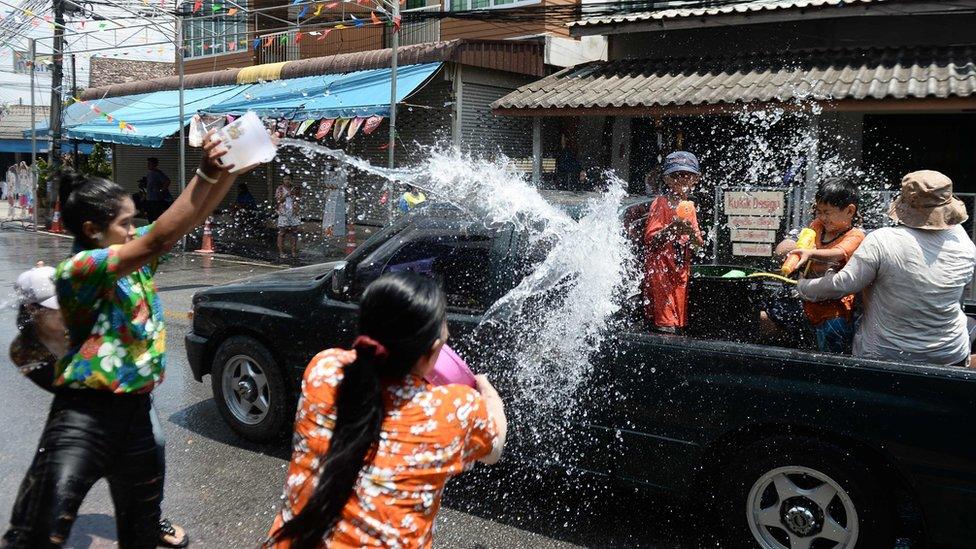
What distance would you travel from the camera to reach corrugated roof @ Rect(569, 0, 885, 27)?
11.0 meters

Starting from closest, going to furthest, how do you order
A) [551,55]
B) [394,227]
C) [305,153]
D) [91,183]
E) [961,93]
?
[91,183]
[394,227]
[961,93]
[551,55]
[305,153]

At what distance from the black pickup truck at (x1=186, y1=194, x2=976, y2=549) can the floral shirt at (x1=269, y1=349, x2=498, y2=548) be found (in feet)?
6.19

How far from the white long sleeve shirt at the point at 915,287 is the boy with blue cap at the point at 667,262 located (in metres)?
0.97

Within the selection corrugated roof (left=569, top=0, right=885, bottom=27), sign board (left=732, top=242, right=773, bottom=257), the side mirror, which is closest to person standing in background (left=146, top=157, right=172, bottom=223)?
corrugated roof (left=569, top=0, right=885, bottom=27)

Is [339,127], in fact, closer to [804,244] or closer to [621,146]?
[621,146]

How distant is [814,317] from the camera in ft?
13.6

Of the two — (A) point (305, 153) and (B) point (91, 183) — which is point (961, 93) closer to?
(B) point (91, 183)

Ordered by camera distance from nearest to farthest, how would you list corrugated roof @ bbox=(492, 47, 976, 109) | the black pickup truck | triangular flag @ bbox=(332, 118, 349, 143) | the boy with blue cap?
the black pickup truck, the boy with blue cap, corrugated roof @ bbox=(492, 47, 976, 109), triangular flag @ bbox=(332, 118, 349, 143)

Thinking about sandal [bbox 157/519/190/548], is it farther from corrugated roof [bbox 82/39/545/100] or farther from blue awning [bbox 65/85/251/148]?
blue awning [bbox 65/85/251/148]

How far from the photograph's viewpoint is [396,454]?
5.82 ft

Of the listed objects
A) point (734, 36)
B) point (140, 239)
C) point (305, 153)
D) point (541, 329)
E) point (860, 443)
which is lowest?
point (860, 443)

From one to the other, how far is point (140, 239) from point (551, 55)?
13.5 m

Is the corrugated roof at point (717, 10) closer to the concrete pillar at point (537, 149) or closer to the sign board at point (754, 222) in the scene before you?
the concrete pillar at point (537, 149)

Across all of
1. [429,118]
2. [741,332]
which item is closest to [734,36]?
[429,118]
